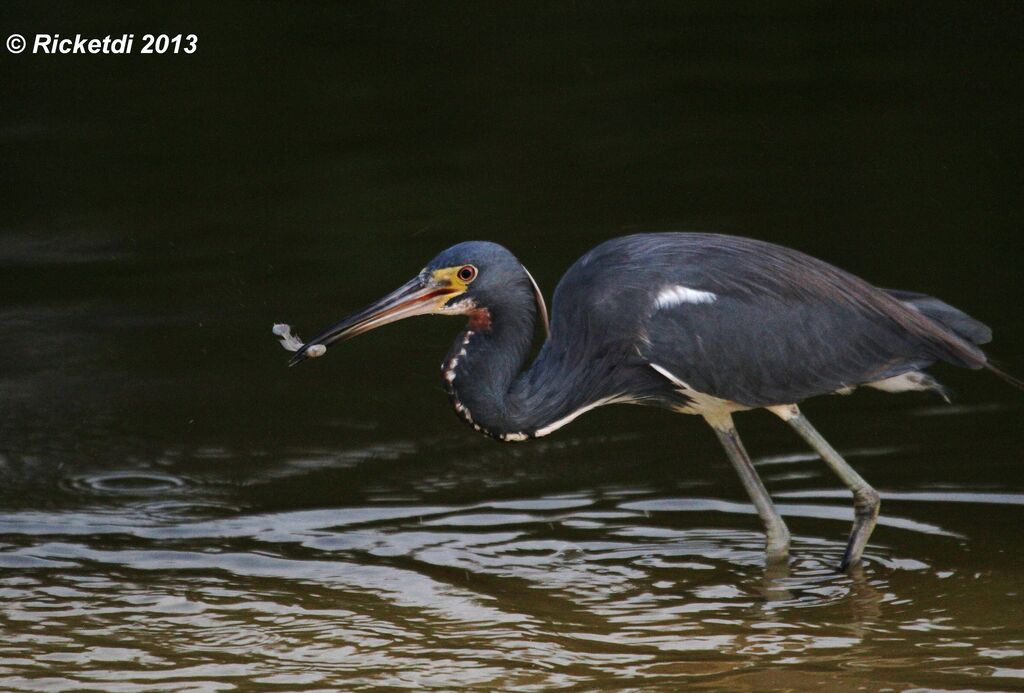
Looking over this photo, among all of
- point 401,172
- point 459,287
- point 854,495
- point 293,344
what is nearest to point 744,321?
point 854,495

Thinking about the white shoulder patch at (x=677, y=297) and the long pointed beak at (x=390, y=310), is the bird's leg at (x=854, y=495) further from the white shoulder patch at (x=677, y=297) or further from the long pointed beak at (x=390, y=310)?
the long pointed beak at (x=390, y=310)

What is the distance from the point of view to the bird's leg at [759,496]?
691 cm

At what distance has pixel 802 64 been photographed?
15.0 m

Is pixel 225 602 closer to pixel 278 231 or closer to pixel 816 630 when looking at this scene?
pixel 816 630

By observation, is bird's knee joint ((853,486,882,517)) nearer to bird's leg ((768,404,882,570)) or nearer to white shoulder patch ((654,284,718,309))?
bird's leg ((768,404,882,570))

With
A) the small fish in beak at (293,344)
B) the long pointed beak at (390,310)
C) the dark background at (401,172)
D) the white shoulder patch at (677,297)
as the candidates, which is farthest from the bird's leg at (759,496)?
the small fish in beak at (293,344)

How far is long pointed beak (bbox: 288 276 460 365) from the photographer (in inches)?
257

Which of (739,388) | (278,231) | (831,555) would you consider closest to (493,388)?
(739,388)

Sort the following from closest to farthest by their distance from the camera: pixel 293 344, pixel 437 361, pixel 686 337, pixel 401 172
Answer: pixel 293 344
pixel 686 337
pixel 437 361
pixel 401 172

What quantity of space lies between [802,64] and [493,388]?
8910mm

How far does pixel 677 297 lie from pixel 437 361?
9.67 feet

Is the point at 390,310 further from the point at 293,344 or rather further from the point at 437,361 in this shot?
the point at 437,361

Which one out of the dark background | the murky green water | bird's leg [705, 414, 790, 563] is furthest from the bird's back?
the dark background

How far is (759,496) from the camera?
6.98m
